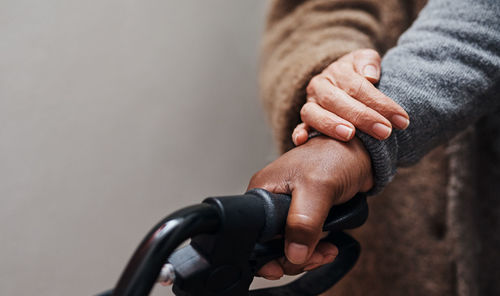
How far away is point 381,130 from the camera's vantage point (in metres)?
0.32

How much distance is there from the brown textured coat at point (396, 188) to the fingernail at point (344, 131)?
0.11 meters

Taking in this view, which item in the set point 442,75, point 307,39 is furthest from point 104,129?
point 442,75

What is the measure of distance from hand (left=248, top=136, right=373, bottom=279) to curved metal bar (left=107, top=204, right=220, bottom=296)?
2.5 inches

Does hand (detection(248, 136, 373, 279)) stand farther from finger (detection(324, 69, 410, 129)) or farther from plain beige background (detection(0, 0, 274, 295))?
plain beige background (detection(0, 0, 274, 295))

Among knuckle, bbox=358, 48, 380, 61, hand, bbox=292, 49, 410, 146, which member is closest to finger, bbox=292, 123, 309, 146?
hand, bbox=292, 49, 410, 146

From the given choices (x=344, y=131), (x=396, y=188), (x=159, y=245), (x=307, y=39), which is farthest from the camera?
(x=396, y=188)

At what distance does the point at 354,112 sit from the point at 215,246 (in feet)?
0.56

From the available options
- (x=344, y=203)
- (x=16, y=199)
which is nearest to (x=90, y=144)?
(x=16, y=199)

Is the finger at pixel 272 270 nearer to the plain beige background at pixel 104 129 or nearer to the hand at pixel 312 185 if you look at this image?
the hand at pixel 312 185

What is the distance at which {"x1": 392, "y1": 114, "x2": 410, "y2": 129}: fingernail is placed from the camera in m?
0.33

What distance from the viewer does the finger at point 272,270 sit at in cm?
29

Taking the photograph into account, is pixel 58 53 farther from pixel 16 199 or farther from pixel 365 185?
pixel 365 185

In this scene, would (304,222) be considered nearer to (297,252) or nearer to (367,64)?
(297,252)

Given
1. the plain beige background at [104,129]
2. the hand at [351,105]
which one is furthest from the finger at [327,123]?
the plain beige background at [104,129]
